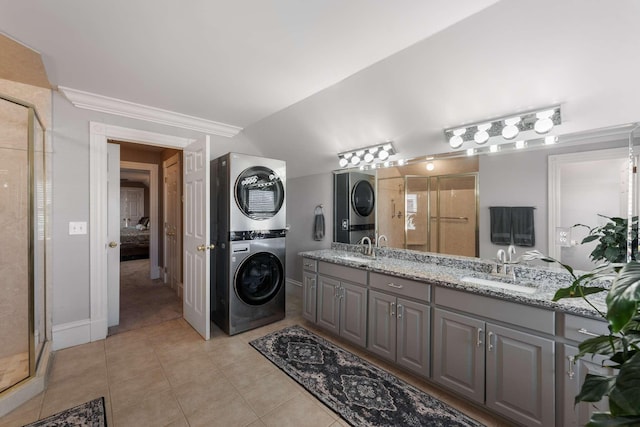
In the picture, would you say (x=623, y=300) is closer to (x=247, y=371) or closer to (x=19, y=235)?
(x=247, y=371)

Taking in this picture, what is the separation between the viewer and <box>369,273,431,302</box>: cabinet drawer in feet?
6.70

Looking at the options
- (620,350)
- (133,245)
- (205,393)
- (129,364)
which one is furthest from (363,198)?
(133,245)

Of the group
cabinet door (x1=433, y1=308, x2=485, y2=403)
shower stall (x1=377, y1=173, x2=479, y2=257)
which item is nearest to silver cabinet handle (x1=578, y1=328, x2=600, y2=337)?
cabinet door (x1=433, y1=308, x2=485, y2=403)

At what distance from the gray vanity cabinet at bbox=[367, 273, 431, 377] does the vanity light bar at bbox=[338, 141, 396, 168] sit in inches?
50.9

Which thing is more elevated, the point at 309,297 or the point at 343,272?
the point at 343,272

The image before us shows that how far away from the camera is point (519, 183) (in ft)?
6.93

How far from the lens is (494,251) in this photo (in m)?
2.23

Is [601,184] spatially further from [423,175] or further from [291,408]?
[291,408]

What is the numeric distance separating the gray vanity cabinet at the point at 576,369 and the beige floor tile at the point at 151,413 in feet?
7.34

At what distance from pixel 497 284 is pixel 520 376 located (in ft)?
1.88

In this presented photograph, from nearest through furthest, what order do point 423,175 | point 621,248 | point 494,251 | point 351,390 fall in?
point 621,248 → point 351,390 → point 494,251 → point 423,175

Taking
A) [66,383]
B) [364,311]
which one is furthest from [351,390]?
[66,383]

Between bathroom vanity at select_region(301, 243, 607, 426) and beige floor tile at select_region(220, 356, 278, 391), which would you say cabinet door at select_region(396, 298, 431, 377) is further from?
beige floor tile at select_region(220, 356, 278, 391)

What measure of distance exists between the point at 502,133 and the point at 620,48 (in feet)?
2.36
